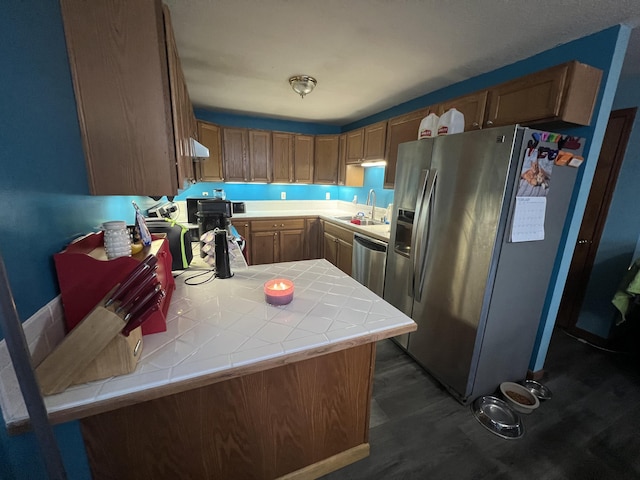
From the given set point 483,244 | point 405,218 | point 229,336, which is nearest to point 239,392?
point 229,336

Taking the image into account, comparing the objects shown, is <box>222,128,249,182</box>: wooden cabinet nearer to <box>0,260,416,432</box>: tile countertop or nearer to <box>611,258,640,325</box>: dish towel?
<box>0,260,416,432</box>: tile countertop

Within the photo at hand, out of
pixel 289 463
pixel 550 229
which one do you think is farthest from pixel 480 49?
pixel 289 463

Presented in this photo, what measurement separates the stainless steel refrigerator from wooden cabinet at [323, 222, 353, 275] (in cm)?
129

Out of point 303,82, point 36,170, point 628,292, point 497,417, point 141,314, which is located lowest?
point 497,417

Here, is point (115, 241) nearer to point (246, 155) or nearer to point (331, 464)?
point (331, 464)

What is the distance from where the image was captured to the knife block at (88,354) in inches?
25.7

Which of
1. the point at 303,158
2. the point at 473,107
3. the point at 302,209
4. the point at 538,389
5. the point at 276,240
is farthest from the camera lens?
the point at 302,209

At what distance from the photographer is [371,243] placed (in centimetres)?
276

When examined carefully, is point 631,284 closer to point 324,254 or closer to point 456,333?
point 456,333

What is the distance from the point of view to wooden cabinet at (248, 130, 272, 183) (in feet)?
12.6

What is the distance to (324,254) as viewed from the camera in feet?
13.4

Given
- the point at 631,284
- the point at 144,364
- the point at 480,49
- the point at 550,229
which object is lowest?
the point at 631,284

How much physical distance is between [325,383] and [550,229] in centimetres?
169

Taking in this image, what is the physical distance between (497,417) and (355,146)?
3.23 m
